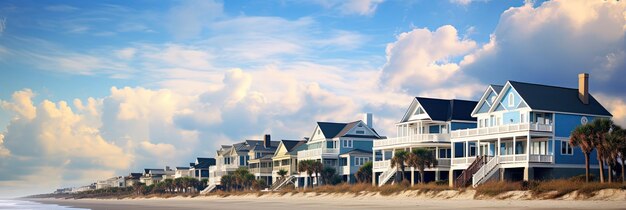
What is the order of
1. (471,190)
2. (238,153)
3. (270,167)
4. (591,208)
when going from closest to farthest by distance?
(591,208) → (471,190) → (270,167) → (238,153)

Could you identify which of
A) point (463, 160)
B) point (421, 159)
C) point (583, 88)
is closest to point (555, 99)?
point (583, 88)

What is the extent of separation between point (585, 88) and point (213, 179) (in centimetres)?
6480

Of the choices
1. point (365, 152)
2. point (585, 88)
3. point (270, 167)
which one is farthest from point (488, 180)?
point (270, 167)

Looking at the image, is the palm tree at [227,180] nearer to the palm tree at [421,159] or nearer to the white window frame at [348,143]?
the white window frame at [348,143]

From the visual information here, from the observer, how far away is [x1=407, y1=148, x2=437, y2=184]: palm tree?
5491 centimetres

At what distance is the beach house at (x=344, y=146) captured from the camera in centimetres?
7738

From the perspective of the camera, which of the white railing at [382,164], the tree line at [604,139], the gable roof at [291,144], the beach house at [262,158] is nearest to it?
the tree line at [604,139]

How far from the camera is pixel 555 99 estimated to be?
54.0 metres


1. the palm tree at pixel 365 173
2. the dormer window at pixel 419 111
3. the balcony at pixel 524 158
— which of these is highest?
the dormer window at pixel 419 111

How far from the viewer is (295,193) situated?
65.4 meters

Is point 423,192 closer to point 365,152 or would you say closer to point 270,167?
point 365,152

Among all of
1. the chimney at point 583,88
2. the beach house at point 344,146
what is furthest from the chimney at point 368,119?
the chimney at point 583,88

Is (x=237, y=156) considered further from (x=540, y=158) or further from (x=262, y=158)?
(x=540, y=158)

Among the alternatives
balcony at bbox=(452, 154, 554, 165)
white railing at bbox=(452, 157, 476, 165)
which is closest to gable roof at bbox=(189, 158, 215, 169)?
white railing at bbox=(452, 157, 476, 165)
